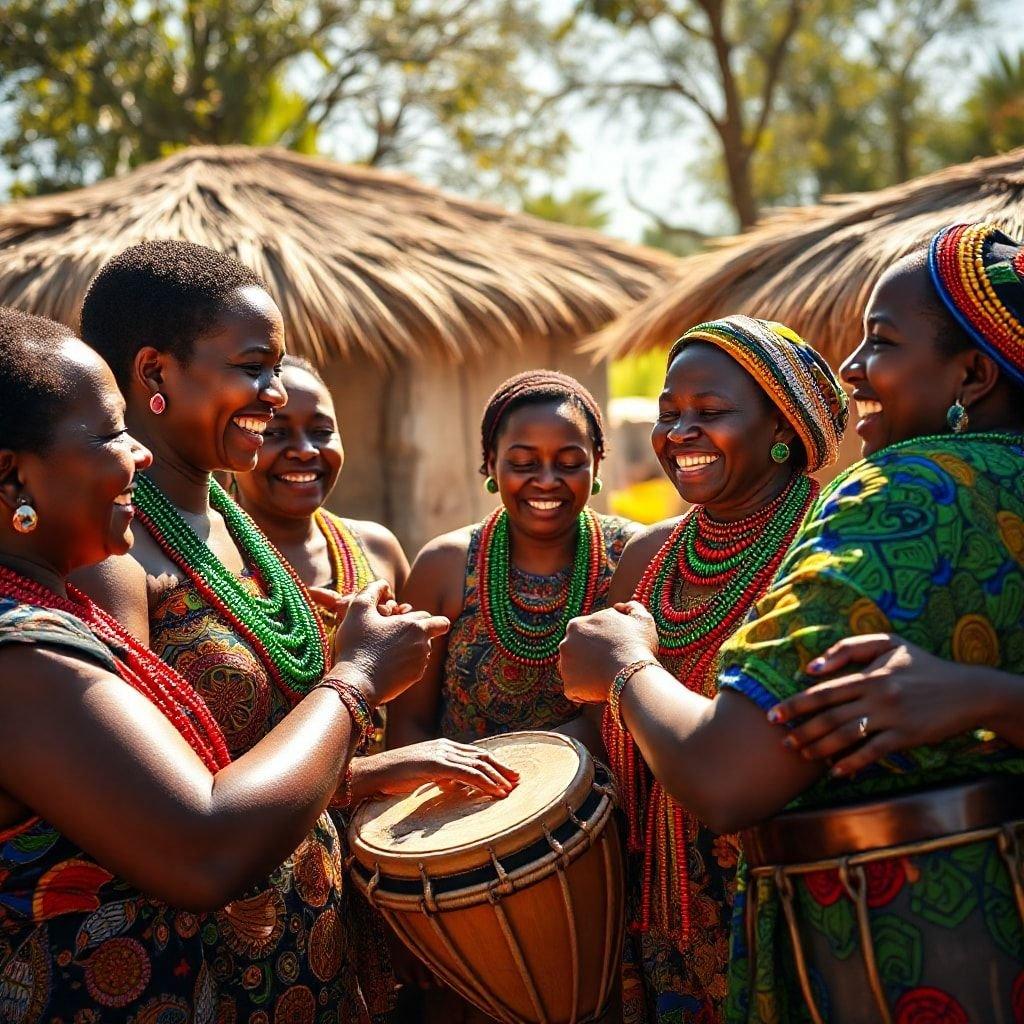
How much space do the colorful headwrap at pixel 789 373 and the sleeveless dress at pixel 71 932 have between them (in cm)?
184

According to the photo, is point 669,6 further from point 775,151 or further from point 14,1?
point 775,151

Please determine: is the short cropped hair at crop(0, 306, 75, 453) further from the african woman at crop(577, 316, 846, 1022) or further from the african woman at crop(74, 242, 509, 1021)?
the african woman at crop(577, 316, 846, 1022)

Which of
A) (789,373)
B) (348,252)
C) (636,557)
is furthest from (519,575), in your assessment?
(348,252)

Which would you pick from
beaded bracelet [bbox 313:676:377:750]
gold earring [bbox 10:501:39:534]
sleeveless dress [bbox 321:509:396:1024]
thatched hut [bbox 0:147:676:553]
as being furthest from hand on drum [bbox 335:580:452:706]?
thatched hut [bbox 0:147:676:553]

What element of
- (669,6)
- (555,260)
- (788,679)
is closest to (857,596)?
(788,679)

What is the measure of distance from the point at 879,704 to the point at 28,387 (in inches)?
60.5

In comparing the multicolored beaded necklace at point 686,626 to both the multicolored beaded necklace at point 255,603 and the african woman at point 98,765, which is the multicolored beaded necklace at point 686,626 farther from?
the african woman at point 98,765

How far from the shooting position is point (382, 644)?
2.61 m

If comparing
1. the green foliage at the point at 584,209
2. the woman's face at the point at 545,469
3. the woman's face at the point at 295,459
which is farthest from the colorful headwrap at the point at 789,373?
the green foliage at the point at 584,209

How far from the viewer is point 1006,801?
209 centimetres

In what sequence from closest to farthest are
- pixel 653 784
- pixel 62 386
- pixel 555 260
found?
pixel 62 386, pixel 653 784, pixel 555 260

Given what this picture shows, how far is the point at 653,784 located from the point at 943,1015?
1.20m

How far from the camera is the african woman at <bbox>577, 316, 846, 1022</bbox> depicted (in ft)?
10.1

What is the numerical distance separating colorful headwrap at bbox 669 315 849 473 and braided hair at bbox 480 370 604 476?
831 millimetres
